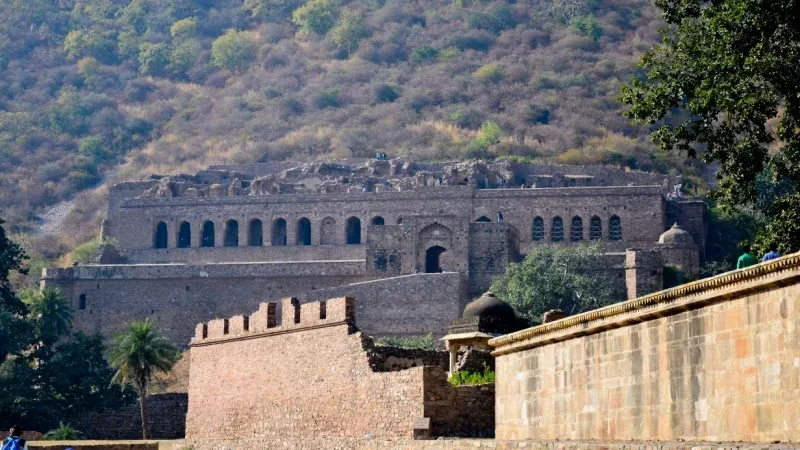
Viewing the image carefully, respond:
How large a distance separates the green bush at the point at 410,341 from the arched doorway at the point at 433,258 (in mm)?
6956

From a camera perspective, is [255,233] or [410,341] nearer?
[410,341]

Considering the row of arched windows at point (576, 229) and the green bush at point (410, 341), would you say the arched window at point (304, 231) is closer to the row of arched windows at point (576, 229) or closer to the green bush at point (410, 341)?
the row of arched windows at point (576, 229)

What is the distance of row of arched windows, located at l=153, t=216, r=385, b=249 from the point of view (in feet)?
267

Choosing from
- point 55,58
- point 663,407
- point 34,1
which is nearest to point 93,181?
point 55,58

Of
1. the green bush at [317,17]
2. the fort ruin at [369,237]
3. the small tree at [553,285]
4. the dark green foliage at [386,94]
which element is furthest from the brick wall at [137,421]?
the green bush at [317,17]

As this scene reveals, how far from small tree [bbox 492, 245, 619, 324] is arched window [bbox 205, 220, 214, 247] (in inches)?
737

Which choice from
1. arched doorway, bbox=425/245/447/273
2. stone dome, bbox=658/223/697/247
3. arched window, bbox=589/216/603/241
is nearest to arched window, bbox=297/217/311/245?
arched doorway, bbox=425/245/447/273

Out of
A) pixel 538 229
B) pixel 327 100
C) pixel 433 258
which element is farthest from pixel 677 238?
pixel 327 100

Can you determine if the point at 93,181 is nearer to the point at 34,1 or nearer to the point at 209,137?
the point at 209,137

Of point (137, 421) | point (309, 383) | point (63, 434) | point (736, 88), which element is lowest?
point (309, 383)

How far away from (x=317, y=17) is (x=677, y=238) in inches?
3166

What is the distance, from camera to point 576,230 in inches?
3046

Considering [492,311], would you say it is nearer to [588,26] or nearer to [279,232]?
[279,232]

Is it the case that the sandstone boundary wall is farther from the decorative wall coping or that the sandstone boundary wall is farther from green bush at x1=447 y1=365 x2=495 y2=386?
green bush at x1=447 y1=365 x2=495 y2=386
